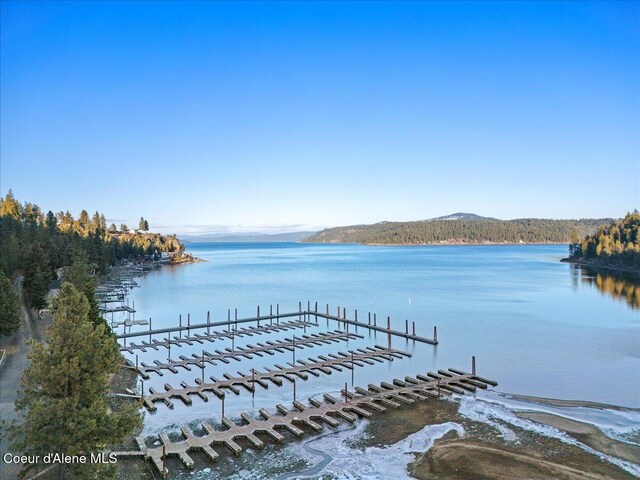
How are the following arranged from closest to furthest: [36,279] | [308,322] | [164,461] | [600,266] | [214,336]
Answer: [164,461] < [36,279] < [214,336] < [308,322] < [600,266]

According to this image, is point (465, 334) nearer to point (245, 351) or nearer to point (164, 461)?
point (245, 351)

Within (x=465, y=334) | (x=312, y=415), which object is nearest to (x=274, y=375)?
(x=312, y=415)

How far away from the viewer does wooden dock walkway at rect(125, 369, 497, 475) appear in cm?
1881

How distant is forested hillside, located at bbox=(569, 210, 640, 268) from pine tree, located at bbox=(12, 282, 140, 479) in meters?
112

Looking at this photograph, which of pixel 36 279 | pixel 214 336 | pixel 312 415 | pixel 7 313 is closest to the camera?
pixel 312 415

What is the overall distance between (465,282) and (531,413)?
70.6m

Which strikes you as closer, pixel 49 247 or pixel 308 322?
pixel 308 322

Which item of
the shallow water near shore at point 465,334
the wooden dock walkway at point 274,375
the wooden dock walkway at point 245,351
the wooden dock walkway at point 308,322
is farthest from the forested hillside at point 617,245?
the wooden dock walkway at point 274,375

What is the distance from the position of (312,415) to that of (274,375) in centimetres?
773

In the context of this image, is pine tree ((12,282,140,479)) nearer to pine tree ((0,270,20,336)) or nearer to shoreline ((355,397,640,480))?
shoreline ((355,397,640,480))

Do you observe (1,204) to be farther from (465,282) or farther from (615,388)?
(615,388)

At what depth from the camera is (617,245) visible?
4449 inches

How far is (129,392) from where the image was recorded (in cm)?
2583

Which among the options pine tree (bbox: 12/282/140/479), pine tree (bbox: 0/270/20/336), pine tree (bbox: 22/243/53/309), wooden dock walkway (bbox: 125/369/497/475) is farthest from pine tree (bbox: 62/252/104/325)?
pine tree (bbox: 12/282/140/479)
